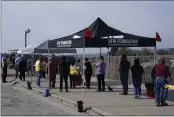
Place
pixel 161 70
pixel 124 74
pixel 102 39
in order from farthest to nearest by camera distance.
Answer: pixel 124 74, pixel 102 39, pixel 161 70

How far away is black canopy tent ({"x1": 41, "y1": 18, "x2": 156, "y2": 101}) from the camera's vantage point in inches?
624

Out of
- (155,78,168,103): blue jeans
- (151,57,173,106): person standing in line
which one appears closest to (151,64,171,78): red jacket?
(151,57,173,106): person standing in line

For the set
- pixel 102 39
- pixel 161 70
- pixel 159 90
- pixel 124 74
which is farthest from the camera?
pixel 124 74

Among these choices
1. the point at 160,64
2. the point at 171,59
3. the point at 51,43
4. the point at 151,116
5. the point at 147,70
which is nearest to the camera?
the point at 151,116

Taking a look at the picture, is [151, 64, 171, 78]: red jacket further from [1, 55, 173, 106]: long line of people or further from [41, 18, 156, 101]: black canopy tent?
[41, 18, 156, 101]: black canopy tent

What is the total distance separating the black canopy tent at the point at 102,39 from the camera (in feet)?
52.0

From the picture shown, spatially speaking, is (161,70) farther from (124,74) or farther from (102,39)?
(124,74)

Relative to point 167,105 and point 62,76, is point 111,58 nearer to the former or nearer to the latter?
point 62,76

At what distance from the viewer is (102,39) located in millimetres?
16281

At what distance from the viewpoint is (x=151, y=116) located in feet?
35.9

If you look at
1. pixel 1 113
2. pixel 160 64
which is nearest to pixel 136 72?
pixel 160 64

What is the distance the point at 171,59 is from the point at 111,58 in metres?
8.58

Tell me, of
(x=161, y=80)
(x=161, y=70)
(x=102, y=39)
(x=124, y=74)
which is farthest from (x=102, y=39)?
(x=161, y=80)

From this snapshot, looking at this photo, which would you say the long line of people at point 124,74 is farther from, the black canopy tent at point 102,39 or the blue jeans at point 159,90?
the black canopy tent at point 102,39
